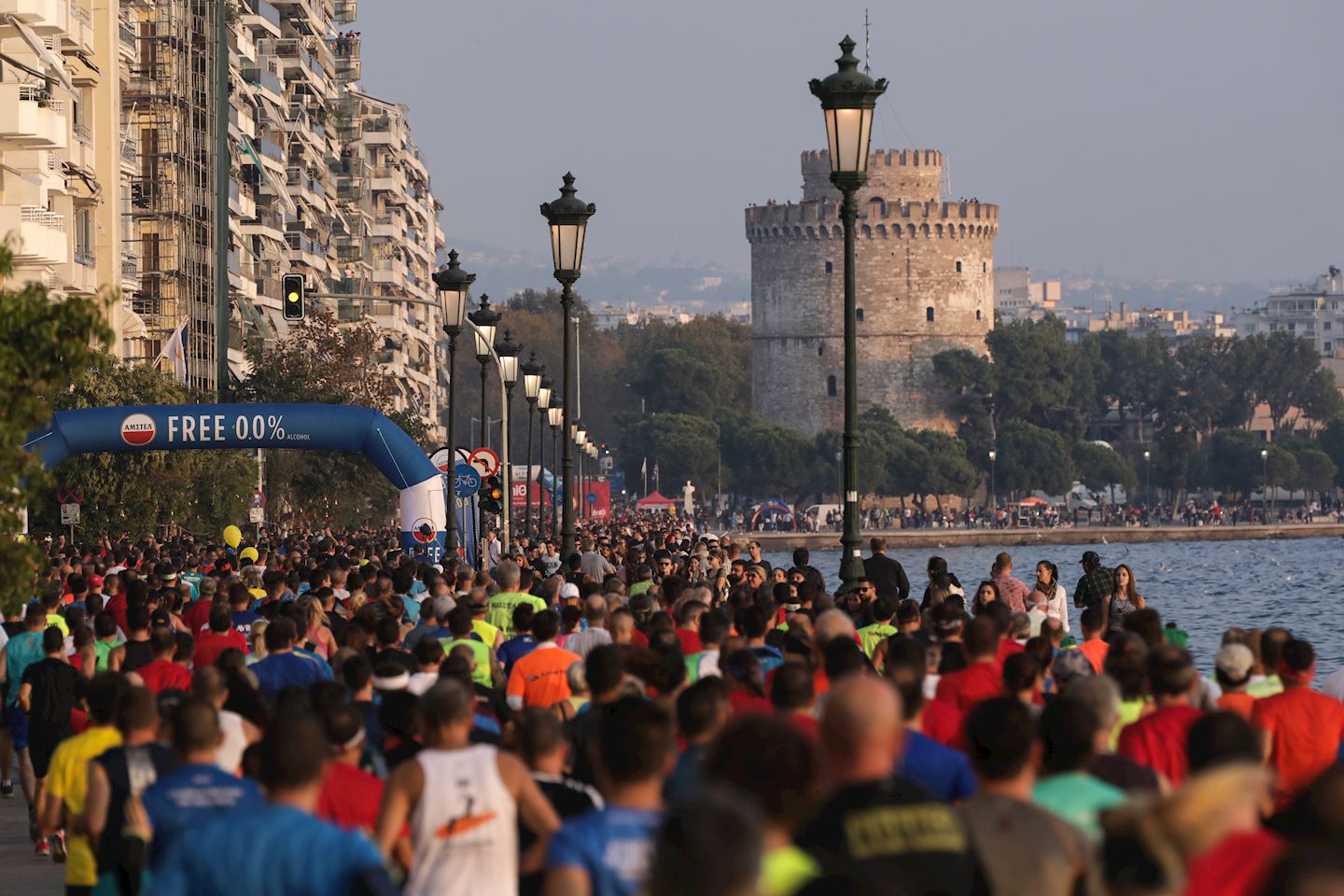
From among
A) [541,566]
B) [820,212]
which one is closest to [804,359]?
[820,212]

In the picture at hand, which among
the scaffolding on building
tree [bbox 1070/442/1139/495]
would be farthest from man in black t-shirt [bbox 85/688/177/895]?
tree [bbox 1070/442/1139/495]

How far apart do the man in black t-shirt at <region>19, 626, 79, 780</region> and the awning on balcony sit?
90.1ft

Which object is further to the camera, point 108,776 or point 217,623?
point 217,623

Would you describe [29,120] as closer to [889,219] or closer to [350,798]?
[350,798]

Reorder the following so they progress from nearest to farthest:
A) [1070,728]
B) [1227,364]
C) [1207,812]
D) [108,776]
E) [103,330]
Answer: [1207,812], [1070,728], [108,776], [103,330], [1227,364]

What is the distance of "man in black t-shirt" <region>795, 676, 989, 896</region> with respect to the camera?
211 inches

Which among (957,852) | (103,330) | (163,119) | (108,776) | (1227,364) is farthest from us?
(1227,364)

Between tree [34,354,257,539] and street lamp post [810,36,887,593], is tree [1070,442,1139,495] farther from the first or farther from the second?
street lamp post [810,36,887,593]

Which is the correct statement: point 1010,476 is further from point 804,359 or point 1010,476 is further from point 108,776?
point 108,776

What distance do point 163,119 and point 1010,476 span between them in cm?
7151

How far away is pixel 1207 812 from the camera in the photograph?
462 centimetres

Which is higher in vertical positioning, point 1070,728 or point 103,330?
point 103,330

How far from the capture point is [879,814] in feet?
17.8

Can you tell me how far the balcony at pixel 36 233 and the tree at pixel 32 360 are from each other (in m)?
25.7
